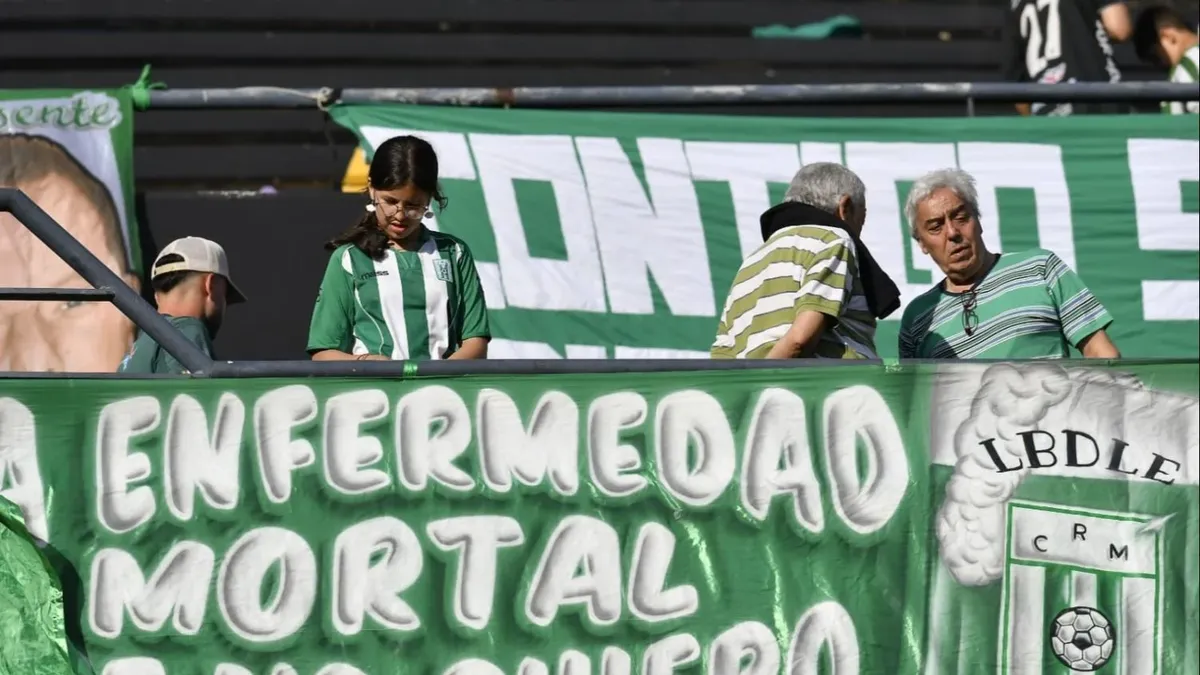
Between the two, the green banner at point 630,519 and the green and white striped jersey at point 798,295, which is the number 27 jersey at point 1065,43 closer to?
the green and white striped jersey at point 798,295

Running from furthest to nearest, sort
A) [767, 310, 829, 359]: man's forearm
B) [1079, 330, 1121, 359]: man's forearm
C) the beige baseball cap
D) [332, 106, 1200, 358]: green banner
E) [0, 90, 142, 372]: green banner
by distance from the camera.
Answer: [332, 106, 1200, 358]: green banner < [0, 90, 142, 372]: green banner < the beige baseball cap < [1079, 330, 1121, 359]: man's forearm < [767, 310, 829, 359]: man's forearm

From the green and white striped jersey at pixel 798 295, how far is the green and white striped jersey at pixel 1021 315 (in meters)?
0.36

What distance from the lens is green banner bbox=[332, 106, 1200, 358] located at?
732 cm

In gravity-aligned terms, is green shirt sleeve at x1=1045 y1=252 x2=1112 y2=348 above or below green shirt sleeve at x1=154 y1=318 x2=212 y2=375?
above

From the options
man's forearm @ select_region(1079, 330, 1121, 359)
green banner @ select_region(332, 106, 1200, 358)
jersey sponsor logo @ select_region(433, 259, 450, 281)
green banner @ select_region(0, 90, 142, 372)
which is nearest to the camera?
man's forearm @ select_region(1079, 330, 1121, 359)

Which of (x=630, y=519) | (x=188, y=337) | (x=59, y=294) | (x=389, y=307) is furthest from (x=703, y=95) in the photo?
(x=59, y=294)

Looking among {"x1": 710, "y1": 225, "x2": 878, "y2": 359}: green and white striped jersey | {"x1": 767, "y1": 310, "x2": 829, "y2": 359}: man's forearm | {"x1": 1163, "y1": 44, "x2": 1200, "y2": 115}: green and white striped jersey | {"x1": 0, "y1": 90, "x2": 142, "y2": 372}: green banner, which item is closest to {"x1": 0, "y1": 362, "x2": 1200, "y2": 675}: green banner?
{"x1": 767, "y1": 310, "x2": 829, "y2": 359}: man's forearm

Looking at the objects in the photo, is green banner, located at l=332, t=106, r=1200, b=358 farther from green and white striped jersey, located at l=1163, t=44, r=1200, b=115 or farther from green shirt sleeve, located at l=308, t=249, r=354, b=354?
green shirt sleeve, located at l=308, t=249, r=354, b=354

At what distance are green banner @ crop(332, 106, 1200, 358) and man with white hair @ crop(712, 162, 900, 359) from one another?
2028mm

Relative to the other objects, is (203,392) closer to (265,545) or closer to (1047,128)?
(265,545)

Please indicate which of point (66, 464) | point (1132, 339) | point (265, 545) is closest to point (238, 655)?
point (265, 545)

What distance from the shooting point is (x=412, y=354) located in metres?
5.39

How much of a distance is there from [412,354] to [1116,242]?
353 cm

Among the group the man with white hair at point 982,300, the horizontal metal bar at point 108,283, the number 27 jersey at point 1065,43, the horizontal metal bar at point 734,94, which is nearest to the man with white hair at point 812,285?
the man with white hair at point 982,300
